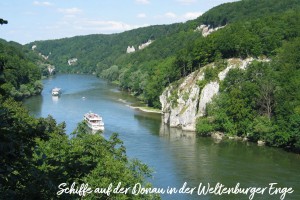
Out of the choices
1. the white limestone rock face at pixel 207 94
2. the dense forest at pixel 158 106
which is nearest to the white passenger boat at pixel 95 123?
the dense forest at pixel 158 106

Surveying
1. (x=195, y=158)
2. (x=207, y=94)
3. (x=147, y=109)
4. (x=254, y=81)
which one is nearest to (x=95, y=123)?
(x=207, y=94)

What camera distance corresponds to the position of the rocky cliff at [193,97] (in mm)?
65375

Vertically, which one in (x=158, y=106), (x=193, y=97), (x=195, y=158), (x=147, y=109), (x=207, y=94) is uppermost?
(x=207, y=94)

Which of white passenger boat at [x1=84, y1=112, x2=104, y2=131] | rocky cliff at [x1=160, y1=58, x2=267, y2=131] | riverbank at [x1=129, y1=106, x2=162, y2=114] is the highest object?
rocky cliff at [x1=160, y1=58, x2=267, y2=131]

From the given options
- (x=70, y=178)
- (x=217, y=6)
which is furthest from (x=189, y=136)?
(x=217, y=6)

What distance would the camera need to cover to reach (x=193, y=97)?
66.8 meters

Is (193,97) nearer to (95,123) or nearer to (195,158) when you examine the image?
(95,123)

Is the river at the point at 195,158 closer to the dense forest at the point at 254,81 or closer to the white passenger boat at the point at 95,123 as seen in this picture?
the white passenger boat at the point at 95,123

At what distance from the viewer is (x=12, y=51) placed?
126 m

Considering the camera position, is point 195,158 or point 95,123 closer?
point 195,158

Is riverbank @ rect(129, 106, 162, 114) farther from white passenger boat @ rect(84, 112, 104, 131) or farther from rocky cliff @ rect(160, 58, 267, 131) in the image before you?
white passenger boat @ rect(84, 112, 104, 131)

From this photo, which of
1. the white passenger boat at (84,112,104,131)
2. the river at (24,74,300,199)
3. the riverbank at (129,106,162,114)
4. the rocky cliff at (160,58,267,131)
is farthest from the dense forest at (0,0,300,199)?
→ the white passenger boat at (84,112,104,131)

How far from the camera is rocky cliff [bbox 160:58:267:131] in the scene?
214ft

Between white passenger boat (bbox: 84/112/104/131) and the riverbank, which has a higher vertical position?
white passenger boat (bbox: 84/112/104/131)
